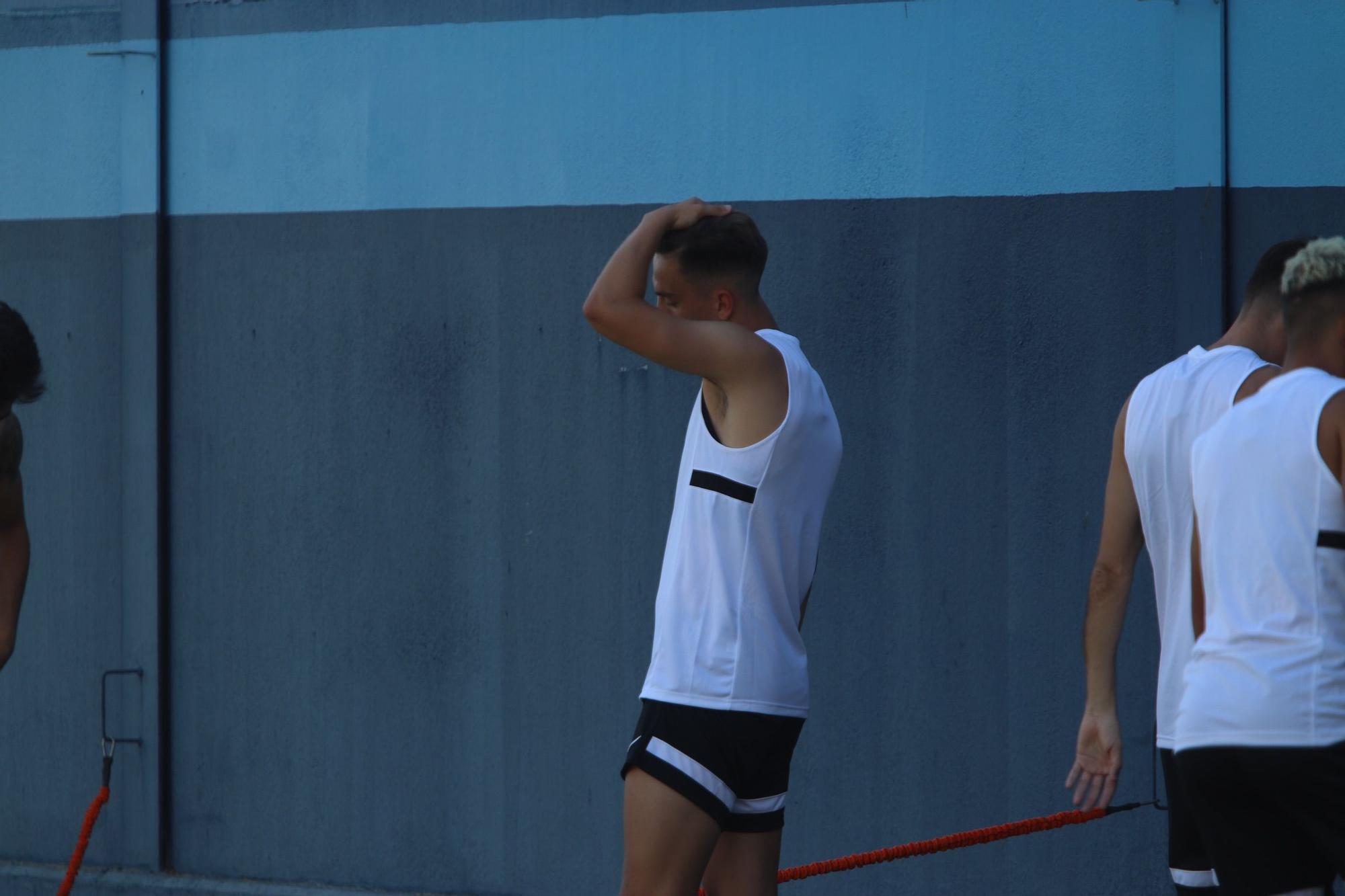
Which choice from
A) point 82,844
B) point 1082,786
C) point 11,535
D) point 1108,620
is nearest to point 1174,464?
point 1108,620

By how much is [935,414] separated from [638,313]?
2.08 m

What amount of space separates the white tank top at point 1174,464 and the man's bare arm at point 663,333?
3.15 ft

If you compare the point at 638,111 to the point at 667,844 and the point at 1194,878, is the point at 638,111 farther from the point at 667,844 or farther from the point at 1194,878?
the point at 1194,878

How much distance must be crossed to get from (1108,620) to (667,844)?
122 cm

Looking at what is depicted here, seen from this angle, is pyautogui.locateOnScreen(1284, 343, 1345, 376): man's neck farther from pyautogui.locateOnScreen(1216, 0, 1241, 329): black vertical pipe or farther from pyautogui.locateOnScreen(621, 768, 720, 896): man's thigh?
pyautogui.locateOnScreen(1216, 0, 1241, 329): black vertical pipe

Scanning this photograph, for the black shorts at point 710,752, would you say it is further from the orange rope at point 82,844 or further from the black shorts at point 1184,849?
the orange rope at point 82,844

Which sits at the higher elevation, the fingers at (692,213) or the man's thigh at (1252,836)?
the fingers at (692,213)

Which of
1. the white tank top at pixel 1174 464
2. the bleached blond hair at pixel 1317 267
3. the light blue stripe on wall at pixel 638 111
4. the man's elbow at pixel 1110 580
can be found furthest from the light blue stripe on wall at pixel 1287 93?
the bleached blond hair at pixel 1317 267

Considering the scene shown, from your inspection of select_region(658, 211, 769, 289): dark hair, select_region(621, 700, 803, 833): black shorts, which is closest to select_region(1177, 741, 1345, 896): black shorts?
select_region(621, 700, 803, 833): black shorts

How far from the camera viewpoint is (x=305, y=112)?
5.67 meters

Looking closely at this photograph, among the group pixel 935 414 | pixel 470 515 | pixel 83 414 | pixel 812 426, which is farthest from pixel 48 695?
pixel 812 426

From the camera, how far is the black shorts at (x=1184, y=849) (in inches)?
133


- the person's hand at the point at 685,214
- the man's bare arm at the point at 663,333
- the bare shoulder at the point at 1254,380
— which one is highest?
the person's hand at the point at 685,214

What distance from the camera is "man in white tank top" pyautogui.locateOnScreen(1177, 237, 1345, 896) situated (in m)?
2.62
